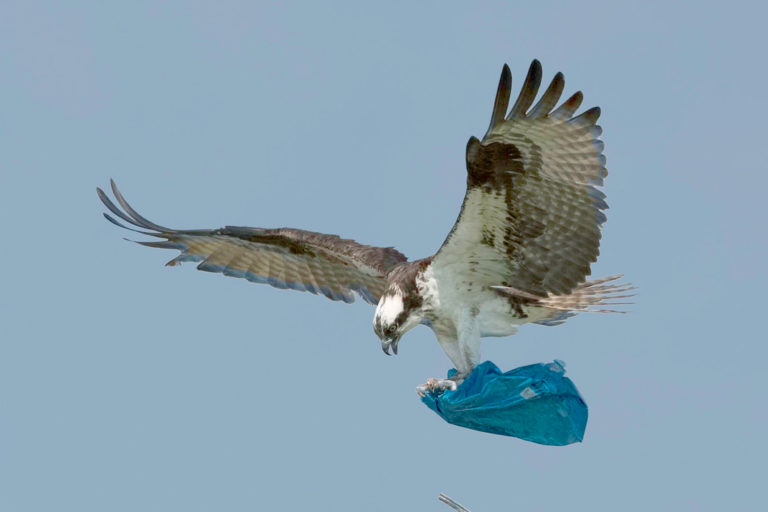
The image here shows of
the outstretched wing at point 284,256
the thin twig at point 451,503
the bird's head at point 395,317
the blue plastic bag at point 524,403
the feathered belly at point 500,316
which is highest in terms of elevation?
the outstretched wing at point 284,256

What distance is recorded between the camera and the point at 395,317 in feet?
32.8

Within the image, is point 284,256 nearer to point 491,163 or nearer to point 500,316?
point 500,316

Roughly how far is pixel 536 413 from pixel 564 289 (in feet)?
4.35

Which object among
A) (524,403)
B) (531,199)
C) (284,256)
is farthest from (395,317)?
(284,256)

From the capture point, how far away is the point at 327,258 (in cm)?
1192

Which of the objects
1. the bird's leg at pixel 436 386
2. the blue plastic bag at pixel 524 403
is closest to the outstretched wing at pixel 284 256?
the bird's leg at pixel 436 386

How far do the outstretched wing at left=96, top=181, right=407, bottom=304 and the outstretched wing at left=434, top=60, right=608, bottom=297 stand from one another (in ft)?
4.43

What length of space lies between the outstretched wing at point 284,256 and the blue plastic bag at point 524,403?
75.3 inches

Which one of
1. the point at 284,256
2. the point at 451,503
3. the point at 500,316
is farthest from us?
the point at 284,256

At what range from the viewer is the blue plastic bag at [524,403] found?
945 centimetres

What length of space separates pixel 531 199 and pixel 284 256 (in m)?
3.32

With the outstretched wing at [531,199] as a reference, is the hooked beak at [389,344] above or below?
below

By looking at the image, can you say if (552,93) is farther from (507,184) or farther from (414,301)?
(414,301)

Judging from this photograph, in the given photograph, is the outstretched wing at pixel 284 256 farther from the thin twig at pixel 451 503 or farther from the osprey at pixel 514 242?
the thin twig at pixel 451 503
